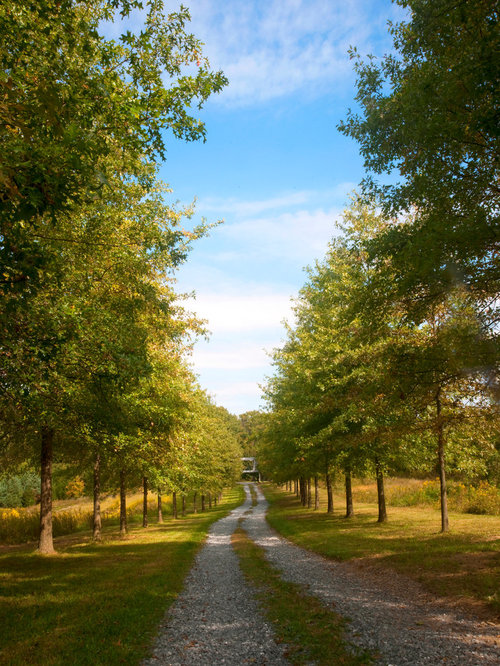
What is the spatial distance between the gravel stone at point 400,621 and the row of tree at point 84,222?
6.06 m

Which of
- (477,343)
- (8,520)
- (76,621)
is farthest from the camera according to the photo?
(8,520)

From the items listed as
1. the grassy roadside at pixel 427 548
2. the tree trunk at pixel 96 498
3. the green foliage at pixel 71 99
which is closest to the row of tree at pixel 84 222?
the green foliage at pixel 71 99

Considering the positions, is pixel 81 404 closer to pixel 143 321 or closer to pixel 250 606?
pixel 143 321

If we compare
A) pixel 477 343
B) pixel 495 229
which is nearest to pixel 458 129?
pixel 495 229

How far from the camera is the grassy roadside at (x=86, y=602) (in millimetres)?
6411

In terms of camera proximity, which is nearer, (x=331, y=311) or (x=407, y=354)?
(x=407, y=354)

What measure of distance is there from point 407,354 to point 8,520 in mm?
25220

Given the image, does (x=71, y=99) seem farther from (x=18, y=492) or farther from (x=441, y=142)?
(x=18, y=492)

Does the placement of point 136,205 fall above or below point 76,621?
above

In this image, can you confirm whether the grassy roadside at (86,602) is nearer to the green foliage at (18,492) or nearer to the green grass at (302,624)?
the green grass at (302,624)

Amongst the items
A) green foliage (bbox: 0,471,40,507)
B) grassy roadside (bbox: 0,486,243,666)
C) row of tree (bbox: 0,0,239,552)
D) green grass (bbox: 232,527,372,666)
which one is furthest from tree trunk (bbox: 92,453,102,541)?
green foliage (bbox: 0,471,40,507)

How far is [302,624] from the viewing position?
7.27 meters

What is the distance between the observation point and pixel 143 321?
13.5 m

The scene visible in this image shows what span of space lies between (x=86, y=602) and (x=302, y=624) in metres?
4.71
